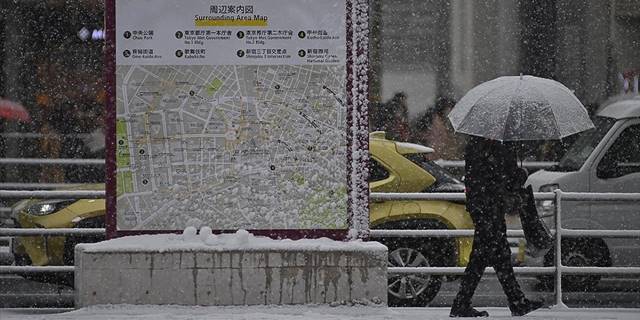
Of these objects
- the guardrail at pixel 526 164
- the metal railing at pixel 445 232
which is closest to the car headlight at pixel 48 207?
the metal railing at pixel 445 232

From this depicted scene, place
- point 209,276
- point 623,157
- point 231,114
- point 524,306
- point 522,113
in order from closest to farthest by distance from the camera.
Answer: point 209,276 < point 231,114 < point 522,113 < point 524,306 < point 623,157

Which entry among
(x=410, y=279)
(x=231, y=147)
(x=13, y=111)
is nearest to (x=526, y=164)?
(x=410, y=279)

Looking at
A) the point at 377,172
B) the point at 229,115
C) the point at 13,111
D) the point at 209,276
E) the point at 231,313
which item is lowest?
the point at 231,313

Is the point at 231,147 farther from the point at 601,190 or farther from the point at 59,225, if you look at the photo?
the point at 601,190

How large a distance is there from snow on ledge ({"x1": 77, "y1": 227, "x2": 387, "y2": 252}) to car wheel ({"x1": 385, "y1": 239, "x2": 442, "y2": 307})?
238cm

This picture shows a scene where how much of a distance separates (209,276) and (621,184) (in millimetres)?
5837

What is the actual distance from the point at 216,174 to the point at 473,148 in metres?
2.03

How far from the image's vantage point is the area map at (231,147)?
9.16 metres

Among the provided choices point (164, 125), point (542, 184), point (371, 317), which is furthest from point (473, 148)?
point (542, 184)

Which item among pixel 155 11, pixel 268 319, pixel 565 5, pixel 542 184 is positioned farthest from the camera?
pixel 565 5

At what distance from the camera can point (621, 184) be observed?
13.1m

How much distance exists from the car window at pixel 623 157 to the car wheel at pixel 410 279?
2620mm

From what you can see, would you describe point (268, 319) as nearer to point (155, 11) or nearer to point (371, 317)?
point (371, 317)

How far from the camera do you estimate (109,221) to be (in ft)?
30.1
